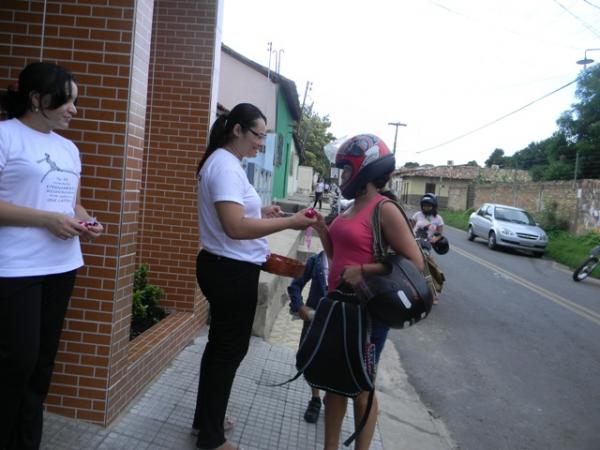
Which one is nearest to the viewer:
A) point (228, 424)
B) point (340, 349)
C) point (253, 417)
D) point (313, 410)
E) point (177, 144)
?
point (340, 349)

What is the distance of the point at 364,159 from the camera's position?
2.49 m

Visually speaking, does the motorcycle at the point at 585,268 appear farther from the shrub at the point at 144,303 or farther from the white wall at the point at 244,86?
the shrub at the point at 144,303

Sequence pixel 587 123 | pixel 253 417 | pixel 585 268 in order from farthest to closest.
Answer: pixel 587 123 < pixel 585 268 < pixel 253 417

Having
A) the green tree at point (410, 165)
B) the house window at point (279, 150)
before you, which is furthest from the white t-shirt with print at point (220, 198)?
the green tree at point (410, 165)

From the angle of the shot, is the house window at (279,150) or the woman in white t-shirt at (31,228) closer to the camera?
the woman in white t-shirt at (31,228)

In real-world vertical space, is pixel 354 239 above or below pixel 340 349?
above

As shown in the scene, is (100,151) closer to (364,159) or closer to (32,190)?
(32,190)

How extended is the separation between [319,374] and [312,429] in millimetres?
1169

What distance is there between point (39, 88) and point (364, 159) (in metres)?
1.45

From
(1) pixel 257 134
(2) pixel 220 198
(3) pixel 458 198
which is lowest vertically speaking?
(2) pixel 220 198

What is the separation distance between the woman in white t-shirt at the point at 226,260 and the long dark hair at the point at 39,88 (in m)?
0.74

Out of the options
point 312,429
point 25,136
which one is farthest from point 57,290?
point 312,429

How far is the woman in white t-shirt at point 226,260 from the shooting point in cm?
250

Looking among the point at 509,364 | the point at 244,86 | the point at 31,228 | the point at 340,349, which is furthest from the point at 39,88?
the point at 244,86
